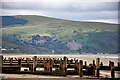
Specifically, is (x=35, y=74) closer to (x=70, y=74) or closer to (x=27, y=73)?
(x=27, y=73)

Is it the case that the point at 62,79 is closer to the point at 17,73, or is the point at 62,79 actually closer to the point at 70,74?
the point at 70,74

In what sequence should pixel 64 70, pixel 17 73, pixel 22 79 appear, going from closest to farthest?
pixel 22 79, pixel 64 70, pixel 17 73

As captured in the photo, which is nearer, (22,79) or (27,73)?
(22,79)

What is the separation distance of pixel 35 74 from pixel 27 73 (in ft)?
2.71

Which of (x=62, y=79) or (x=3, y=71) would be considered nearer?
(x=62, y=79)

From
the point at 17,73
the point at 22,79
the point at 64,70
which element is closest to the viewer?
the point at 22,79

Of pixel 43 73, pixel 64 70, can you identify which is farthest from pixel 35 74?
pixel 64 70

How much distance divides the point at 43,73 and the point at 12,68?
325 centimetres

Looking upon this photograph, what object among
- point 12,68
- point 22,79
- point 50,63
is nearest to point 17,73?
point 12,68

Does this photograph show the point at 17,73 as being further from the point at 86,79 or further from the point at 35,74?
the point at 86,79

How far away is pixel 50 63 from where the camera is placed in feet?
92.6

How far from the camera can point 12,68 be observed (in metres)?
29.8

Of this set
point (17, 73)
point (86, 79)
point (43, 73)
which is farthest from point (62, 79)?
point (17, 73)

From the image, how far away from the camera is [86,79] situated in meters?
24.5
